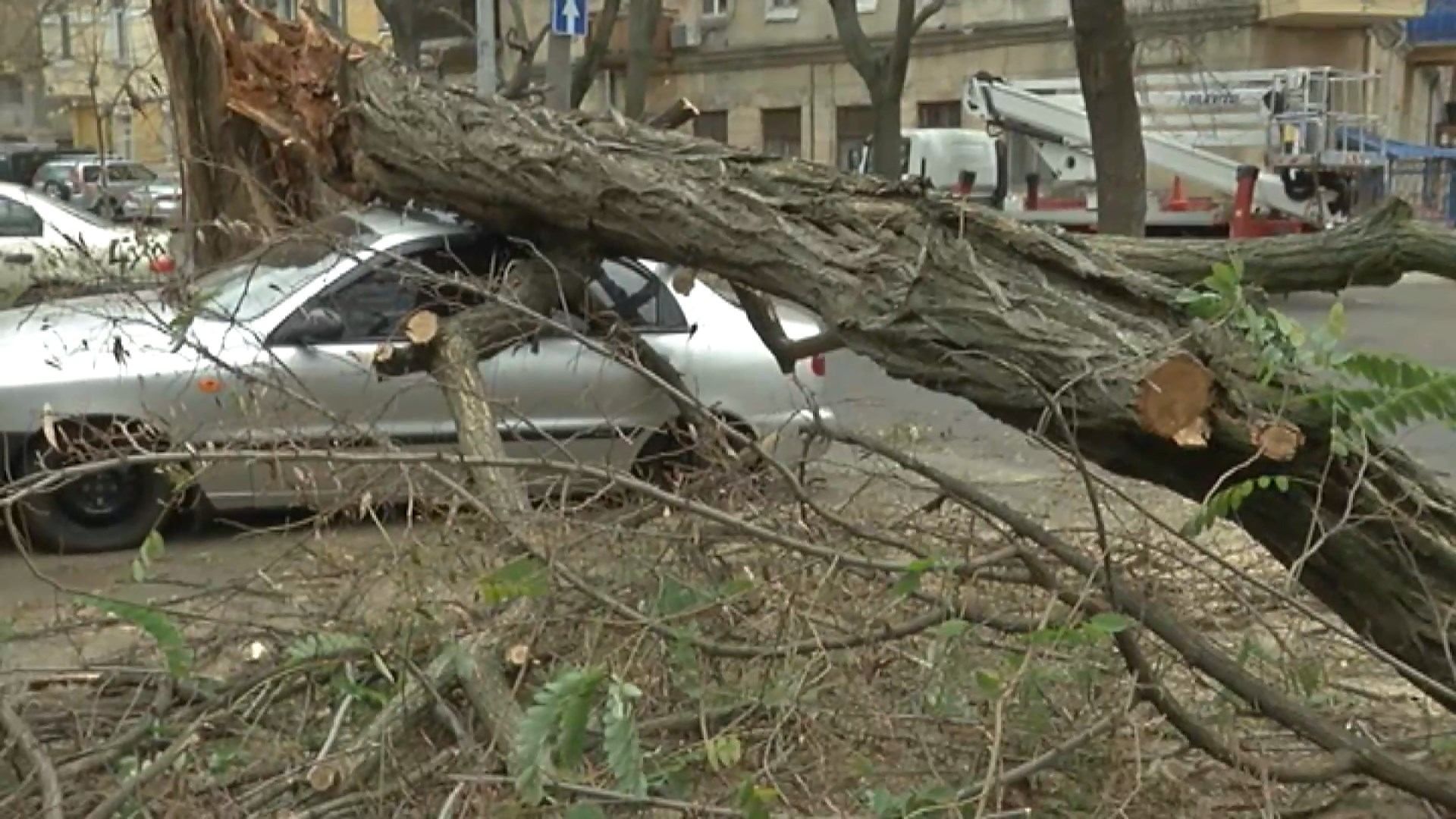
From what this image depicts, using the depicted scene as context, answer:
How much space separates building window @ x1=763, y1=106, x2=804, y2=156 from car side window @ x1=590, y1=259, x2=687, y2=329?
24296 mm

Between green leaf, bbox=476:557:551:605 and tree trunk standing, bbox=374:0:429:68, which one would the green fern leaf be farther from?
A: tree trunk standing, bbox=374:0:429:68

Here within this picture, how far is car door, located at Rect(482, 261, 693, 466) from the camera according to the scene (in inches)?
241

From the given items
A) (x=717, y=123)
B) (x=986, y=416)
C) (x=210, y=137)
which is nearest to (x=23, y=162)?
(x=717, y=123)

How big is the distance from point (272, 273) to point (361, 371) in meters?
0.74

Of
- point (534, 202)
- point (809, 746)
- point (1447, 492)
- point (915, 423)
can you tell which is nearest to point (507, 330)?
point (534, 202)

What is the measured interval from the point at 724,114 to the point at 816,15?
2999 mm

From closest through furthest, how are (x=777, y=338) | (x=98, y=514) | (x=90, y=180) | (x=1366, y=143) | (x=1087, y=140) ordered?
1. (x=777, y=338)
2. (x=98, y=514)
3. (x=1366, y=143)
4. (x=1087, y=140)
5. (x=90, y=180)

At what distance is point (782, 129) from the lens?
3156cm

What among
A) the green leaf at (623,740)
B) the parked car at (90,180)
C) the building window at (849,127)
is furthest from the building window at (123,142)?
the green leaf at (623,740)

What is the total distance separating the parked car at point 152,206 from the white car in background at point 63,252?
0.47ft

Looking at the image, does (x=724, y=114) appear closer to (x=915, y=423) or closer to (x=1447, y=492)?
(x=915, y=423)

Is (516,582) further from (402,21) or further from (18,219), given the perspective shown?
(402,21)

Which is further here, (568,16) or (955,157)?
(955,157)

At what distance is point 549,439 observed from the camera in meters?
4.62
